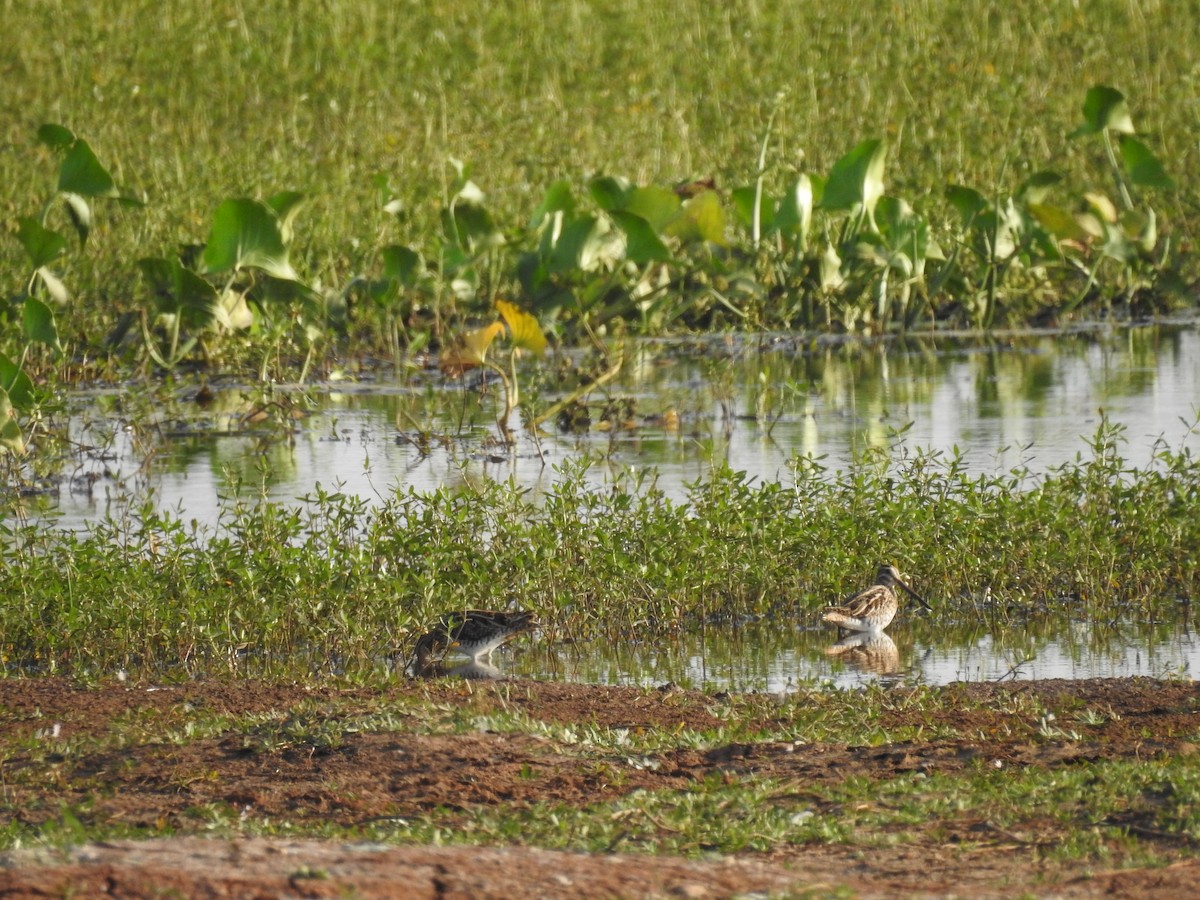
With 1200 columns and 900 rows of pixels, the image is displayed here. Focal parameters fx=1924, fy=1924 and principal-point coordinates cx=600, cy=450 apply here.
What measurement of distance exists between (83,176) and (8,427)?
2.55 meters

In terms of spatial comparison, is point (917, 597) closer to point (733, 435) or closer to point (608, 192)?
point (733, 435)

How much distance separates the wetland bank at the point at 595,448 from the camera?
5.08 m

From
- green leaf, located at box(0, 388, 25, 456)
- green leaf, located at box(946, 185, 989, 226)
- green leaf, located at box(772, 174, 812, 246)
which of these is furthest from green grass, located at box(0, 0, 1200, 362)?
green leaf, located at box(0, 388, 25, 456)

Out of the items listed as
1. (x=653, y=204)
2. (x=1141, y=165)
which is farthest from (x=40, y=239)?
(x=1141, y=165)

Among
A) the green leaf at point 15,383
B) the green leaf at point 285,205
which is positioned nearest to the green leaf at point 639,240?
the green leaf at point 285,205

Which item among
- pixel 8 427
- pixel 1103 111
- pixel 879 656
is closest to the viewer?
pixel 879 656

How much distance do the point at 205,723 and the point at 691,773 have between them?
1634mm

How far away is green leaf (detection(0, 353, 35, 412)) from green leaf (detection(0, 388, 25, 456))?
202 millimetres

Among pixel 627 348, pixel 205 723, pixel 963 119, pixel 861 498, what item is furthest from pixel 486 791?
pixel 963 119

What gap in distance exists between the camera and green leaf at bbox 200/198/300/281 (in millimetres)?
12633

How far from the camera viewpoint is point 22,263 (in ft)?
49.1

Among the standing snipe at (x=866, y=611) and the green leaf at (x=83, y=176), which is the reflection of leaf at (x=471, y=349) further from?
the standing snipe at (x=866, y=611)

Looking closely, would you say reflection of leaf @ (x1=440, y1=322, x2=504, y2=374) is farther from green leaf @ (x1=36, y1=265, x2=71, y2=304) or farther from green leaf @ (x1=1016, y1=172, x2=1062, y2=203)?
green leaf @ (x1=1016, y1=172, x2=1062, y2=203)

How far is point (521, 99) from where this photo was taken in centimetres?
2125
